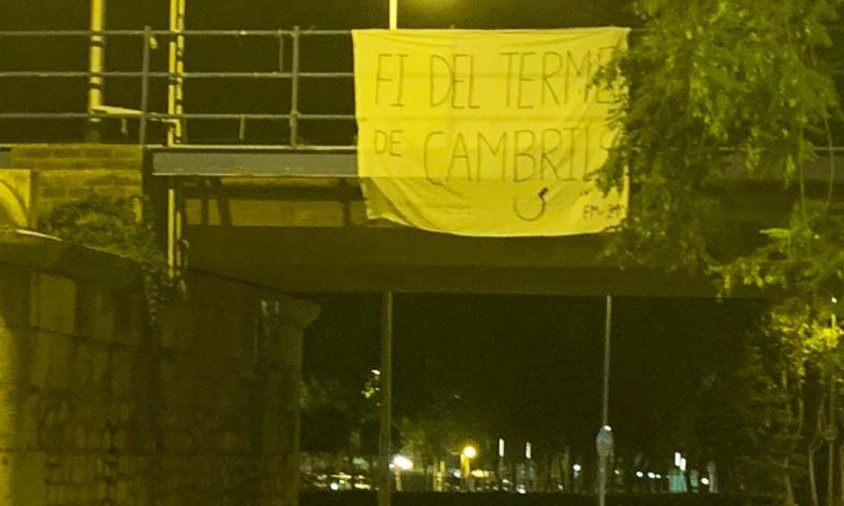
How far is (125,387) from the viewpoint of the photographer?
1417cm

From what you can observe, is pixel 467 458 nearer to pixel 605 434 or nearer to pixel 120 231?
pixel 605 434

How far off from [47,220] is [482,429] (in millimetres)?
34002

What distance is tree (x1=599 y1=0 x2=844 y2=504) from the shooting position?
923 cm

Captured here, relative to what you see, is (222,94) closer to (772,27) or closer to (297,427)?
(297,427)

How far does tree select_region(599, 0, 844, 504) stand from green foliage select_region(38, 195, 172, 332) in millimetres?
5211

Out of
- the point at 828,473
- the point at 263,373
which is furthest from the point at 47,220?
the point at 828,473

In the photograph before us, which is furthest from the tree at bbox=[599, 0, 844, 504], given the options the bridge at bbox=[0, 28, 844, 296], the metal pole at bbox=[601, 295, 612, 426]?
the metal pole at bbox=[601, 295, 612, 426]

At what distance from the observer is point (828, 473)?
34.7 m

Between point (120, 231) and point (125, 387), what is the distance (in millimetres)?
1394

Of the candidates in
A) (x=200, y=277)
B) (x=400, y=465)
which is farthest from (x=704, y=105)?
(x=400, y=465)

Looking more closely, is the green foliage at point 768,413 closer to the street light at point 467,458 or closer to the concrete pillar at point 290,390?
the concrete pillar at point 290,390

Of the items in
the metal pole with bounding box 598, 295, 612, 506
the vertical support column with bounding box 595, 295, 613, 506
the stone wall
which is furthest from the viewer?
the metal pole with bounding box 598, 295, 612, 506

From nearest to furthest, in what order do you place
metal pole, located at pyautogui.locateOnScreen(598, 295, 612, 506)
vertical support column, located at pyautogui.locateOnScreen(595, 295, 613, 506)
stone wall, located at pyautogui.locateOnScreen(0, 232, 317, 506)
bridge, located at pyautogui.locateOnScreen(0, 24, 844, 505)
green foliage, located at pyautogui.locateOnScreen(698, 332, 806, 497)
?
stone wall, located at pyautogui.locateOnScreen(0, 232, 317, 506), bridge, located at pyautogui.locateOnScreen(0, 24, 844, 505), green foliage, located at pyautogui.locateOnScreen(698, 332, 806, 497), vertical support column, located at pyautogui.locateOnScreen(595, 295, 613, 506), metal pole, located at pyautogui.locateOnScreen(598, 295, 612, 506)

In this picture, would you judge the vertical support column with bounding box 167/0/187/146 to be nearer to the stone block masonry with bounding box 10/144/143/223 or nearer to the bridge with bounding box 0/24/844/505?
the bridge with bounding box 0/24/844/505
